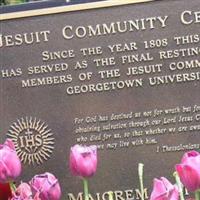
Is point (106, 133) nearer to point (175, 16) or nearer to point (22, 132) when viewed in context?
point (22, 132)

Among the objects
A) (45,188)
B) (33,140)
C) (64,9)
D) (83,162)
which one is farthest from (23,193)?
(64,9)

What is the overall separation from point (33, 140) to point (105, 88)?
0.48 meters

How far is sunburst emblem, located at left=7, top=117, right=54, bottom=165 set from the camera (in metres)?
3.77

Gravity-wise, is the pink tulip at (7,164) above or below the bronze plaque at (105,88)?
below

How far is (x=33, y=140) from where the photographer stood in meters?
3.78

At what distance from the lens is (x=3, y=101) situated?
12.6ft

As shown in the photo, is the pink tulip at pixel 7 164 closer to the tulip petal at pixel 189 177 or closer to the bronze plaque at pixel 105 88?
the tulip petal at pixel 189 177

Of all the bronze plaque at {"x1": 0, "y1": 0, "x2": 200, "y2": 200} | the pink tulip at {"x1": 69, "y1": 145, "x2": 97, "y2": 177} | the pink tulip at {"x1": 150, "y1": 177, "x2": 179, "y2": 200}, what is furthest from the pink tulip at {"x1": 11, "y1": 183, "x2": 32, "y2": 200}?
the bronze plaque at {"x1": 0, "y1": 0, "x2": 200, "y2": 200}

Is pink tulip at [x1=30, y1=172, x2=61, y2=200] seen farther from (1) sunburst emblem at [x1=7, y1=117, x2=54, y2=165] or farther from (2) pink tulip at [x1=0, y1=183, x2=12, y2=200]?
(1) sunburst emblem at [x1=7, y1=117, x2=54, y2=165]

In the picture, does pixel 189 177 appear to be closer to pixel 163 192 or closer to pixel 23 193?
pixel 163 192

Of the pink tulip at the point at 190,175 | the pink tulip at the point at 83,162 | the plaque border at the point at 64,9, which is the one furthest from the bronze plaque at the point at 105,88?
the pink tulip at the point at 190,175

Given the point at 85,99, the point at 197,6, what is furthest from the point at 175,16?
the point at 85,99

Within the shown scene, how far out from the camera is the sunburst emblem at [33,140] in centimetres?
377

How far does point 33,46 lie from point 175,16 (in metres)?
0.79
